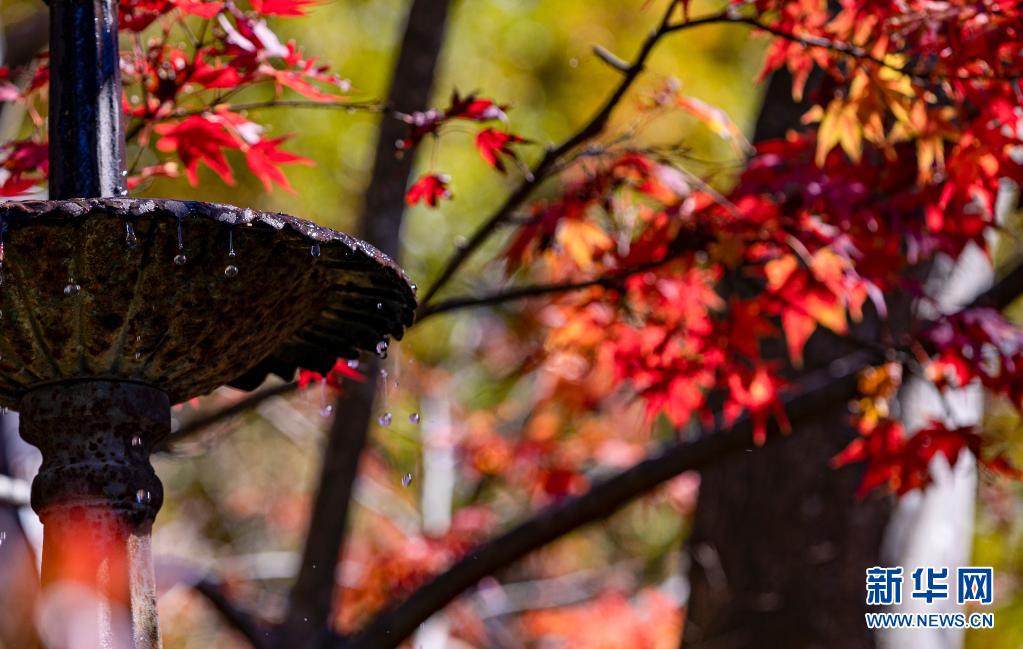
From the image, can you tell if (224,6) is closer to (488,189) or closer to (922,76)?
(922,76)

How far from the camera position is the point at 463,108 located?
Result: 3.41 meters

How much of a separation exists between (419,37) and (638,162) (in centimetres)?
144

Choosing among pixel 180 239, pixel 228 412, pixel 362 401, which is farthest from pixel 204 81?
pixel 362 401

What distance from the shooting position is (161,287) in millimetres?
2393

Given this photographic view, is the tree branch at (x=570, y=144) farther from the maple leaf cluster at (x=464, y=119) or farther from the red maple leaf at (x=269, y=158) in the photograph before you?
the red maple leaf at (x=269, y=158)

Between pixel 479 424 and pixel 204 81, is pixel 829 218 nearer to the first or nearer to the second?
pixel 204 81

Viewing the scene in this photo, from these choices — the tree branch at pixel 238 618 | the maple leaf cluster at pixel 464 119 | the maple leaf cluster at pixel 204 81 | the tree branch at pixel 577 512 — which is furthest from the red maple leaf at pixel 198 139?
the tree branch at pixel 238 618

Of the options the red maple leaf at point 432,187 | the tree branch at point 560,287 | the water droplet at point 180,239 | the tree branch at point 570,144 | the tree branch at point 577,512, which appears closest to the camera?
the water droplet at point 180,239

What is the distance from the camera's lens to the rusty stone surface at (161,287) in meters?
2.23

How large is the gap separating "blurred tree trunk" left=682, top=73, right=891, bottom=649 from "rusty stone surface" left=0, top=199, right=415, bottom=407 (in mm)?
2834

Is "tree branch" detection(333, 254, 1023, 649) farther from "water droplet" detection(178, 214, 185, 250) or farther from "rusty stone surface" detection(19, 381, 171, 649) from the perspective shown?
"water droplet" detection(178, 214, 185, 250)

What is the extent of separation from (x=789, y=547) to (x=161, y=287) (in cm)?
340

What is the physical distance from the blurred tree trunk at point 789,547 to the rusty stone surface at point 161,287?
112 inches

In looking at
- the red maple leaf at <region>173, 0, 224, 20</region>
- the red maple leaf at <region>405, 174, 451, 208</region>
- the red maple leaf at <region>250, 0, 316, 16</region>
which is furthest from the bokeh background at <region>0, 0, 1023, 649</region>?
the red maple leaf at <region>173, 0, 224, 20</region>
